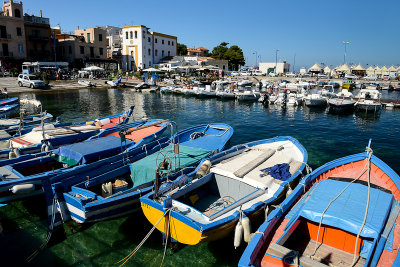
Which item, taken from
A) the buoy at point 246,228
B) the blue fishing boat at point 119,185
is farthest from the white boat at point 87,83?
the buoy at point 246,228

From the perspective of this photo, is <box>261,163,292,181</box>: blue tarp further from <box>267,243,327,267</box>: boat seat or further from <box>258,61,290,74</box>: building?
<box>258,61,290,74</box>: building

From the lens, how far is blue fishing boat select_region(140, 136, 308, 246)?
23.0 ft

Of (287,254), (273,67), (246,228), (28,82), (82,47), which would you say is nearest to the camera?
(287,254)

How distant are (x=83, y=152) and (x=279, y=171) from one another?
730 centimetres

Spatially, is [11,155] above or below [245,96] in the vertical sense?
below

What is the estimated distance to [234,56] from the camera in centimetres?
8381

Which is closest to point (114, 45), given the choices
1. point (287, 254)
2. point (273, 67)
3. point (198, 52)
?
point (198, 52)

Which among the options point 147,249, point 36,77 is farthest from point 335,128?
point 36,77

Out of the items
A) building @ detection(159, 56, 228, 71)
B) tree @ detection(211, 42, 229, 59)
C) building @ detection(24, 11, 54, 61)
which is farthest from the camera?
tree @ detection(211, 42, 229, 59)

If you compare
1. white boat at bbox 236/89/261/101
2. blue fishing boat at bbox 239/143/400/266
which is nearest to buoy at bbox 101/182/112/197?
blue fishing boat at bbox 239/143/400/266

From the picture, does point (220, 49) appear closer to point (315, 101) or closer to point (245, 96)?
point (245, 96)

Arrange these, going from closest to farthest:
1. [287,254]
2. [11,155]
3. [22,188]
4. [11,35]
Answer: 1. [287,254]
2. [22,188]
3. [11,155]
4. [11,35]

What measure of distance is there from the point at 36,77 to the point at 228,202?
46986 mm

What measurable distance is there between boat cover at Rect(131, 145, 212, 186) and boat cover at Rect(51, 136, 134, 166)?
1.66 m
